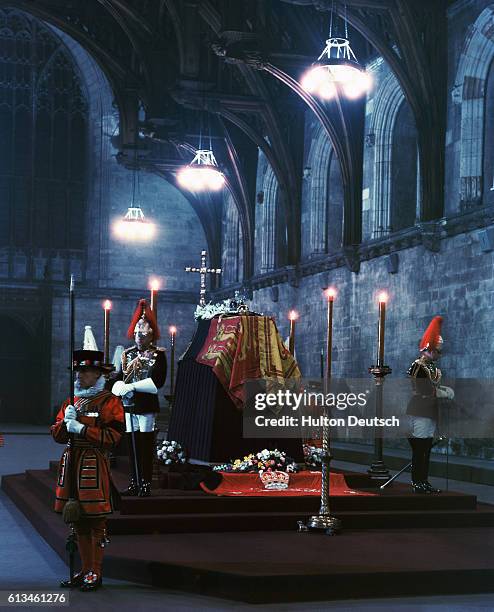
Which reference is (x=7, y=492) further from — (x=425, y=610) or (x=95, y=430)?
A: (x=425, y=610)

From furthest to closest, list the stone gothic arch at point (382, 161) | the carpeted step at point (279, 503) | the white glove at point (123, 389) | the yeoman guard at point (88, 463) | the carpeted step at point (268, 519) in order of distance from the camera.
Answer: the stone gothic arch at point (382, 161), the white glove at point (123, 389), the carpeted step at point (279, 503), the carpeted step at point (268, 519), the yeoman guard at point (88, 463)

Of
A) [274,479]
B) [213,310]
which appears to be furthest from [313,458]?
[213,310]

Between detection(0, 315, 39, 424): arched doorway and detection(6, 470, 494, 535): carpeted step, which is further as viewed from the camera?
detection(0, 315, 39, 424): arched doorway

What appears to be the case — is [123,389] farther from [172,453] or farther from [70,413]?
[70,413]

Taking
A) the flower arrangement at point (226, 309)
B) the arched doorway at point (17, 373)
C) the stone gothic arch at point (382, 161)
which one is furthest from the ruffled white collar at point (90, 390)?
the arched doorway at point (17, 373)

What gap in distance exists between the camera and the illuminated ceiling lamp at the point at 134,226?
26.3m

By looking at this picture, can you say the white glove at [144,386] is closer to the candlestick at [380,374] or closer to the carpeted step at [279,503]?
the carpeted step at [279,503]

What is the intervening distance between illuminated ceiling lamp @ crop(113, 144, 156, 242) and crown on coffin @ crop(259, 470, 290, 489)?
55.6 ft

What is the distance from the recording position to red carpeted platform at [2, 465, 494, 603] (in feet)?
22.4

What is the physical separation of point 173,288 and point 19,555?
74.7 feet

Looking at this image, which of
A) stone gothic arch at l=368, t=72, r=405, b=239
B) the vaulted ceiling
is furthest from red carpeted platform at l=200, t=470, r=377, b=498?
stone gothic arch at l=368, t=72, r=405, b=239

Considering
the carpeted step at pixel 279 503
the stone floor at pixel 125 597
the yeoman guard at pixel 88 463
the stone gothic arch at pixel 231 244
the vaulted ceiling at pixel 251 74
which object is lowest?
the stone floor at pixel 125 597

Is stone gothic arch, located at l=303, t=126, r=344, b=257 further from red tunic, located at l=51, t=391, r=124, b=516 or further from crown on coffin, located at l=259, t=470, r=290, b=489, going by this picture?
red tunic, located at l=51, t=391, r=124, b=516

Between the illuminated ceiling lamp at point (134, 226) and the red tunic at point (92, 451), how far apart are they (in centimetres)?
1941
